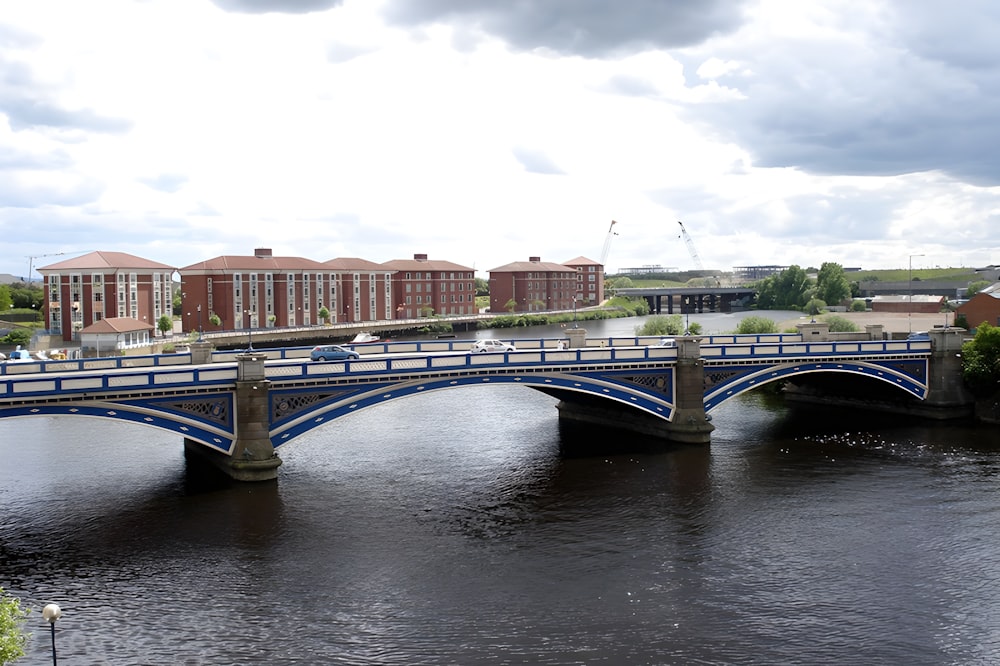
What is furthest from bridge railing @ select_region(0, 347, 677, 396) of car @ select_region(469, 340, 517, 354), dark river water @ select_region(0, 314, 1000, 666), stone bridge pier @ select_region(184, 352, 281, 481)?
dark river water @ select_region(0, 314, 1000, 666)

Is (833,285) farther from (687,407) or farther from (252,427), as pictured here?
(252,427)

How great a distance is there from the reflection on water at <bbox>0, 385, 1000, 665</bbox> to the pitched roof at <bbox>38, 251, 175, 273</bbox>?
221 ft

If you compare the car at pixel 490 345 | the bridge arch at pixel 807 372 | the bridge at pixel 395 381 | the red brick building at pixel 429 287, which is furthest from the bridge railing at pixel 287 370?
the red brick building at pixel 429 287

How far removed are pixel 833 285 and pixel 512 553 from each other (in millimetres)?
171525

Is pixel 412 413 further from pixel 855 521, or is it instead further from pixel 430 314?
pixel 430 314

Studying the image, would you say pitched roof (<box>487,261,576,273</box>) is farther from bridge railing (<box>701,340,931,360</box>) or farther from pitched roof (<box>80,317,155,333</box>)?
bridge railing (<box>701,340,931,360</box>)

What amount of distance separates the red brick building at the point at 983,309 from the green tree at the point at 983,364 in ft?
83.8

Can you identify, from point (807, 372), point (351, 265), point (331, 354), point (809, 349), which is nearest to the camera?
point (807, 372)

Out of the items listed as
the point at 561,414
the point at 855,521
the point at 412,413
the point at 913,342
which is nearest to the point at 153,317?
the point at 412,413

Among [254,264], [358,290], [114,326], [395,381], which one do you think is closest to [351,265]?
[358,290]

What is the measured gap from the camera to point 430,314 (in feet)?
549

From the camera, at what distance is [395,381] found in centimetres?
4456

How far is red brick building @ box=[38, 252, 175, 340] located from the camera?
114 meters

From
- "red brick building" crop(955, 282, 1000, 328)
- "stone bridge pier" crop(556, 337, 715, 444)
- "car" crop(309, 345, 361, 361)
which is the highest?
"red brick building" crop(955, 282, 1000, 328)
